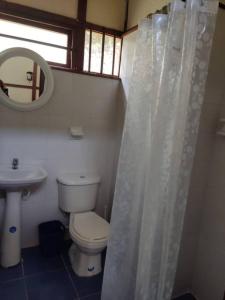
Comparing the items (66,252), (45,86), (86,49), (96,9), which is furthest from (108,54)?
(66,252)

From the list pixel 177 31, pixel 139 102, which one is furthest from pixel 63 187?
pixel 177 31

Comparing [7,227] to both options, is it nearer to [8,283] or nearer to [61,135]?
[8,283]

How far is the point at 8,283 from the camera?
176cm

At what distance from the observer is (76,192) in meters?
2.06

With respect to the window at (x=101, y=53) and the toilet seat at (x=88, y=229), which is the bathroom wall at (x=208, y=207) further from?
the window at (x=101, y=53)

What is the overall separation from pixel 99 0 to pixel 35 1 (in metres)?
0.57

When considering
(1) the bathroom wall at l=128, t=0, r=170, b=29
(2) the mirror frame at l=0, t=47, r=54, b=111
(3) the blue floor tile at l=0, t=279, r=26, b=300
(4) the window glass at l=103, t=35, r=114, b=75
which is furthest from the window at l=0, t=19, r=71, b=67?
(3) the blue floor tile at l=0, t=279, r=26, b=300

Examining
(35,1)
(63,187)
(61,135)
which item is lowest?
(63,187)

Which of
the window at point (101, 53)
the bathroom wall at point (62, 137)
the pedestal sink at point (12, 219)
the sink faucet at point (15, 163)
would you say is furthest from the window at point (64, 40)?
the pedestal sink at point (12, 219)

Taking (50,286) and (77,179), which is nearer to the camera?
(50,286)

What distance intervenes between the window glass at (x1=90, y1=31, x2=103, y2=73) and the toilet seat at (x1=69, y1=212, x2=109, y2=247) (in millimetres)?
1379

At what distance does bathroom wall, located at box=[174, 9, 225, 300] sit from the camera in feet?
4.78

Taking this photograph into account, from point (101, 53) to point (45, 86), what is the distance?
0.66 metres

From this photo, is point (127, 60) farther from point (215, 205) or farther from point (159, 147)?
point (215, 205)
